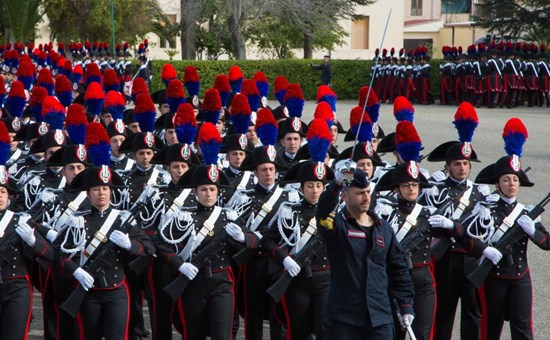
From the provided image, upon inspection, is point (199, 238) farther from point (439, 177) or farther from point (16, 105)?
point (16, 105)

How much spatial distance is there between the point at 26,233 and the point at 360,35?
151ft

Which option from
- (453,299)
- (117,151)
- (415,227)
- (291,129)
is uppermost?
(291,129)

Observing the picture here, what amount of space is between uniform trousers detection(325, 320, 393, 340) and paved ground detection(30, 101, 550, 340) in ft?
9.71

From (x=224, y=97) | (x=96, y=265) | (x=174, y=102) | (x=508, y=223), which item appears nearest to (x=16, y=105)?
(x=174, y=102)

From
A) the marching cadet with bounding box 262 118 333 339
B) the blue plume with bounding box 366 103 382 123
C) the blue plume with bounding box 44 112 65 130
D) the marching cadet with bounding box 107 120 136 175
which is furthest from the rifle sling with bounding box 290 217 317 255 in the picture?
the blue plume with bounding box 44 112 65 130

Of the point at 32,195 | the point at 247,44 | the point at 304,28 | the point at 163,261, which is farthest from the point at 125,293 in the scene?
the point at 247,44

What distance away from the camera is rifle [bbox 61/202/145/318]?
6914 mm

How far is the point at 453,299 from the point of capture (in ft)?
25.7

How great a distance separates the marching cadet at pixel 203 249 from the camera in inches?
282

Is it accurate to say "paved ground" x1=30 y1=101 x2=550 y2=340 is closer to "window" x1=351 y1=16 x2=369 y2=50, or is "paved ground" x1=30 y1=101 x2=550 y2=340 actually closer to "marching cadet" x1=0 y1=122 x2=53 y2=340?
"marching cadet" x1=0 y1=122 x2=53 y2=340

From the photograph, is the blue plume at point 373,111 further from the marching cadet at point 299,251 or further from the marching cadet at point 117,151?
the marching cadet at point 299,251

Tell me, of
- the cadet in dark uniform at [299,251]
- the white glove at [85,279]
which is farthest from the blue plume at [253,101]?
the white glove at [85,279]

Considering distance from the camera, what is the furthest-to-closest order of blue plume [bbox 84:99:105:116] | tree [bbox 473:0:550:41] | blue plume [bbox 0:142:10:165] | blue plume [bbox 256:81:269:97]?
tree [bbox 473:0:550:41] < blue plume [bbox 256:81:269:97] < blue plume [bbox 84:99:105:116] < blue plume [bbox 0:142:10:165]

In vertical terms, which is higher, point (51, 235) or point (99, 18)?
point (99, 18)
